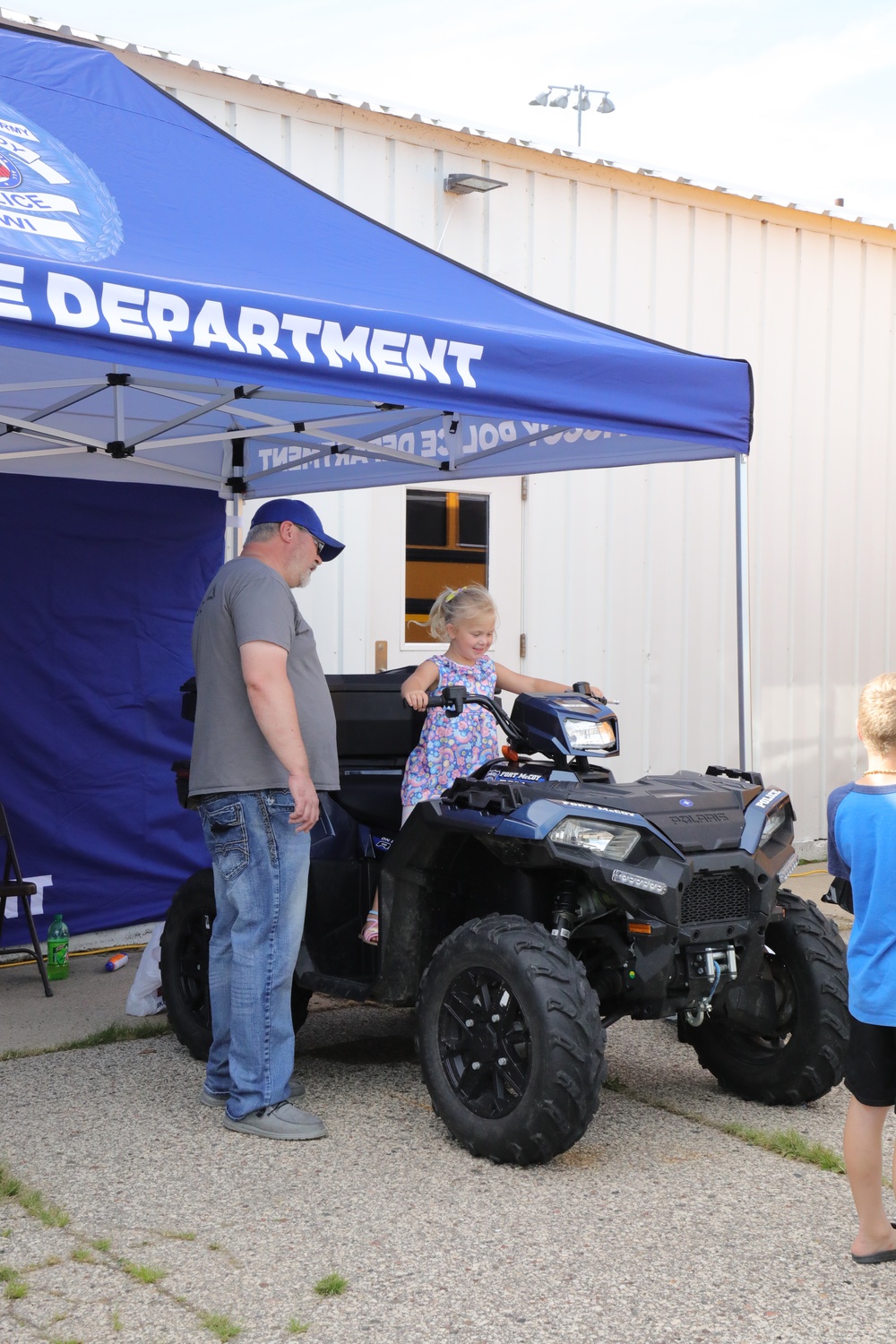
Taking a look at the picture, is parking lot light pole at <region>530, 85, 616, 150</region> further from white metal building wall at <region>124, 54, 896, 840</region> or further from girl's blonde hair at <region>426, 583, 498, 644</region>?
girl's blonde hair at <region>426, 583, 498, 644</region>

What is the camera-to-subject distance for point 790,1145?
417 cm

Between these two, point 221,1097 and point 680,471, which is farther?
point 680,471

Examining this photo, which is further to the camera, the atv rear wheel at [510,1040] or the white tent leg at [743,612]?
the white tent leg at [743,612]

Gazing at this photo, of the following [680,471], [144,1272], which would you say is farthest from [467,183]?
[144,1272]

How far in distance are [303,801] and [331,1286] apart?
1.44 m

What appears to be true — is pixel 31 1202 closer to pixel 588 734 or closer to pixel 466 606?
pixel 588 734

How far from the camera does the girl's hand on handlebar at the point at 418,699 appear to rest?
14.5ft

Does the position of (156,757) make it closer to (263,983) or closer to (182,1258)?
(263,983)

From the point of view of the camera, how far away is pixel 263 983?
4.33m

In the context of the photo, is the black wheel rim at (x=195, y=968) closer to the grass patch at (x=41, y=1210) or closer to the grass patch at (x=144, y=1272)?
the grass patch at (x=41, y=1210)

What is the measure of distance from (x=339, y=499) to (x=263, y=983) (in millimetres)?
3630

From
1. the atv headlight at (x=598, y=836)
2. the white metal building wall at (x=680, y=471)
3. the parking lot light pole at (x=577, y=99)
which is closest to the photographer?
the atv headlight at (x=598, y=836)

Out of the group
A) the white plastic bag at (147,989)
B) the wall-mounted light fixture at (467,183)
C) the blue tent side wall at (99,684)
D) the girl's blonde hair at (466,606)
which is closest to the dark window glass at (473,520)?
the blue tent side wall at (99,684)

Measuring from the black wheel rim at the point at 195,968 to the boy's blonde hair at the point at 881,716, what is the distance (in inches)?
104
